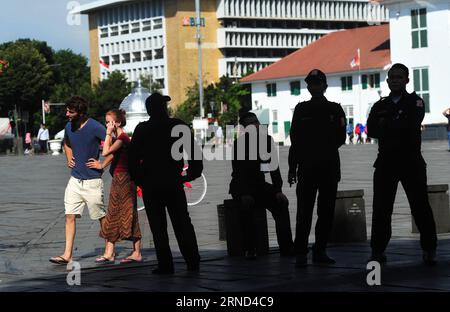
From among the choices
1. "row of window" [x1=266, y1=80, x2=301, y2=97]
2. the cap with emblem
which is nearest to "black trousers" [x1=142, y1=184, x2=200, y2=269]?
the cap with emblem

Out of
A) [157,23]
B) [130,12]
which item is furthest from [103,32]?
[157,23]

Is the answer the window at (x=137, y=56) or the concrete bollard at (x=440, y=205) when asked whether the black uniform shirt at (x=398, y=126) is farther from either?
the window at (x=137, y=56)

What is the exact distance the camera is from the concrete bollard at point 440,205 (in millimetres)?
13984

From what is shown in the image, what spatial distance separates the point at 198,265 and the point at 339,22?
165m

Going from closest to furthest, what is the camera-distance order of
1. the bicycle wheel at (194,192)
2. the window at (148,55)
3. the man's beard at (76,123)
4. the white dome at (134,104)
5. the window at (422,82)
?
1. the man's beard at (76,123)
2. the bicycle wheel at (194,192)
3. the white dome at (134,104)
4. the window at (422,82)
5. the window at (148,55)

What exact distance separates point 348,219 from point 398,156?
8.28 ft

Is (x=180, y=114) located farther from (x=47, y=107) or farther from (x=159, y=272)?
(x=159, y=272)

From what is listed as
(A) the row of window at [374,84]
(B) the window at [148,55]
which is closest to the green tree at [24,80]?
(A) the row of window at [374,84]

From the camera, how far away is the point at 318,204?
1122cm

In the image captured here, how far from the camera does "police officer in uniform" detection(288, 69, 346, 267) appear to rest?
11.0 m

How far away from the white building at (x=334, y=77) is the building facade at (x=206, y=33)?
4061 centimetres

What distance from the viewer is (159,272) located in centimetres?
1104

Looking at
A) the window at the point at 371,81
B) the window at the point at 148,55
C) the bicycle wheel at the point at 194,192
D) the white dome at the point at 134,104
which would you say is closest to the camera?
the bicycle wheel at the point at 194,192
